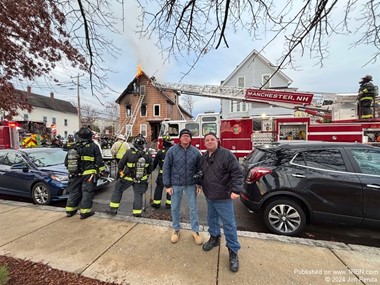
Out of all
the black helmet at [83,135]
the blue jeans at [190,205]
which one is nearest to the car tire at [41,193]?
the black helmet at [83,135]

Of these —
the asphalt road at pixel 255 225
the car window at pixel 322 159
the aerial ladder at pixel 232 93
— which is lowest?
the asphalt road at pixel 255 225

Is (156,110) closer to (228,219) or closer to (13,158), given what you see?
(13,158)

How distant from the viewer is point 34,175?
16.8ft

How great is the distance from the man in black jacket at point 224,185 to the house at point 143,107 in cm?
2356

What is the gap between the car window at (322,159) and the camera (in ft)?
11.3

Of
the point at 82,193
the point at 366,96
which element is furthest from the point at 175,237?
the point at 366,96

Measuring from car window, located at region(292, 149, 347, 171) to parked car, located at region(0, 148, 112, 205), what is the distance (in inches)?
205

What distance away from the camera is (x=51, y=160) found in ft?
19.0

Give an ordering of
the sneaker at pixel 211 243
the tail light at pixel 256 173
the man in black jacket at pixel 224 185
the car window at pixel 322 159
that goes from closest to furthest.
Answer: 1. the man in black jacket at pixel 224 185
2. the sneaker at pixel 211 243
3. the car window at pixel 322 159
4. the tail light at pixel 256 173

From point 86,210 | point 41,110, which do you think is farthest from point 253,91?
point 41,110

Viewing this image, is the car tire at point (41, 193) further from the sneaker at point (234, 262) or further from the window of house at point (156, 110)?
the window of house at point (156, 110)

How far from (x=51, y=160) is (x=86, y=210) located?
267cm

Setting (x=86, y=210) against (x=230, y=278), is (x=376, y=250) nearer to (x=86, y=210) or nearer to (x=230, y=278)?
(x=230, y=278)

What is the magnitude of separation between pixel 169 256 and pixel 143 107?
25257 mm
